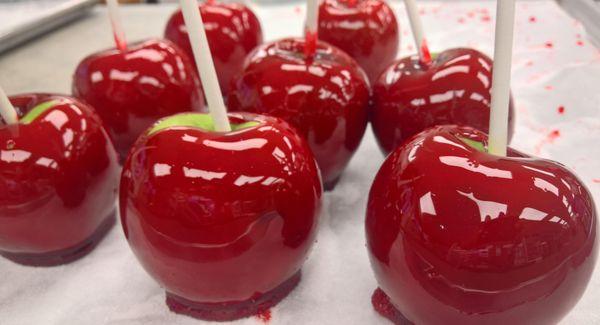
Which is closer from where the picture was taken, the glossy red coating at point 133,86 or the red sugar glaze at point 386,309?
the red sugar glaze at point 386,309

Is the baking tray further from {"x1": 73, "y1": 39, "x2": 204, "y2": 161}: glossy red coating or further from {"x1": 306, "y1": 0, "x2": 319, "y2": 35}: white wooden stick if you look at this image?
{"x1": 306, "y1": 0, "x2": 319, "y2": 35}: white wooden stick

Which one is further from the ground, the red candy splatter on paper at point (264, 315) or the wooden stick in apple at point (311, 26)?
the wooden stick in apple at point (311, 26)

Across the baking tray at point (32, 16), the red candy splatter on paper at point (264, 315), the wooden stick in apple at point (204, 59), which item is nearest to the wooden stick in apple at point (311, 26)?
the wooden stick in apple at point (204, 59)

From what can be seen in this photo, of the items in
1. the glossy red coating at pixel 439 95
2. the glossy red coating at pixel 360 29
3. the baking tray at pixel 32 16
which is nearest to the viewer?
the glossy red coating at pixel 439 95

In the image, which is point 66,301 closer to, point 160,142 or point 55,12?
point 160,142

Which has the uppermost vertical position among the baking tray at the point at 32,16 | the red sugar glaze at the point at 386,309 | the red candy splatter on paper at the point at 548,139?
the baking tray at the point at 32,16

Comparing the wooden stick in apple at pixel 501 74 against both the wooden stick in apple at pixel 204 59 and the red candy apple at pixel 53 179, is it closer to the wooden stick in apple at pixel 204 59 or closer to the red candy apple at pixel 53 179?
the wooden stick in apple at pixel 204 59
